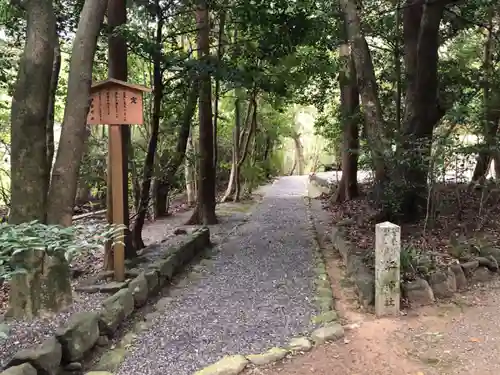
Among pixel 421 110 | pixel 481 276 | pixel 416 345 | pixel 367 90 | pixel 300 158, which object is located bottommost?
pixel 416 345

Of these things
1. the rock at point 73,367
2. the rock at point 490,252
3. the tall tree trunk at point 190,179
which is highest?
the tall tree trunk at point 190,179

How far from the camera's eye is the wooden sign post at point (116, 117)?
5004mm

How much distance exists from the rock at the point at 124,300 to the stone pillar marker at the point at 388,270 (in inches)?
93.2

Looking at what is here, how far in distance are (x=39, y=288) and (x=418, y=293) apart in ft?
11.7

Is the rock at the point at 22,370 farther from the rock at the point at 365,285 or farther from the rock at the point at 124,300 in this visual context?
the rock at the point at 365,285

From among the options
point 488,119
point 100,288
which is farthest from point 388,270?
point 488,119

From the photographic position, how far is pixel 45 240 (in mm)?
2660

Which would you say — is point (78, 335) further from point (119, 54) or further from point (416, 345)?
point (119, 54)

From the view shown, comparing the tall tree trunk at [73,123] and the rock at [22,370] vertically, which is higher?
the tall tree trunk at [73,123]

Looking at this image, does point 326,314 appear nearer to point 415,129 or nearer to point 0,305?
point 0,305

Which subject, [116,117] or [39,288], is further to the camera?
[116,117]

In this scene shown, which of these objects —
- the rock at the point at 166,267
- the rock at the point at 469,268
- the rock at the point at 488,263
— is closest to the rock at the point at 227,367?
the rock at the point at 166,267

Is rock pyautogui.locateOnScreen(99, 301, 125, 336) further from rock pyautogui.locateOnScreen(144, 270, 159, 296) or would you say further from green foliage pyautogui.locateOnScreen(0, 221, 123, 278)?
green foliage pyautogui.locateOnScreen(0, 221, 123, 278)

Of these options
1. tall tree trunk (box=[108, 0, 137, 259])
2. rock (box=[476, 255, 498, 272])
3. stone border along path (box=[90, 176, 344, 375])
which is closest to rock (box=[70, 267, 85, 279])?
tall tree trunk (box=[108, 0, 137, 259])
